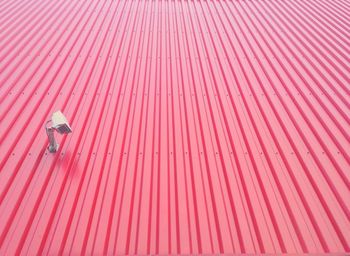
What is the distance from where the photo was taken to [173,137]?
9.54ft

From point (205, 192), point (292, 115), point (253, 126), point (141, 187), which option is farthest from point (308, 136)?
point (141, 187)

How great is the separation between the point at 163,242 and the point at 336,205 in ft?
4.76

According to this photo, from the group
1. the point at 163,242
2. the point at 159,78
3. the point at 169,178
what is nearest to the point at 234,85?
the point at 159,78

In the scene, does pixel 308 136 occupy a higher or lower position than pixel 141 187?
higher

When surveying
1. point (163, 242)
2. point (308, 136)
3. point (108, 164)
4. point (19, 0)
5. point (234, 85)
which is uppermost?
point (19, 0)

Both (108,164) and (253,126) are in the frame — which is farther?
(253,126)

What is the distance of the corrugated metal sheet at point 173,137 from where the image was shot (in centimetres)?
219

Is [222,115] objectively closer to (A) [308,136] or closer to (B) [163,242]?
(A) [308,136]

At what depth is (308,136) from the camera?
2.96 metres

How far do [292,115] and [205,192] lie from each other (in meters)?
1.44

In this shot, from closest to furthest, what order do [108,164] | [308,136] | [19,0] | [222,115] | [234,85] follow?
1. [108,164]
2. [308,136]
3. [222,115]
4. [234,85]
5. [19,0]

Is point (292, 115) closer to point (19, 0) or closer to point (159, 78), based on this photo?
point (159, 78)

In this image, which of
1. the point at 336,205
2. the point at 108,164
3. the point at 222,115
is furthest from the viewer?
the point at 222,115

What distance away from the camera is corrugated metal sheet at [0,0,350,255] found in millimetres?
2191
